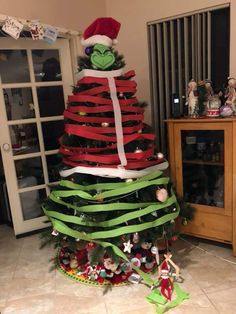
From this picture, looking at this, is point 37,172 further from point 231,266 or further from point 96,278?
point 231,266

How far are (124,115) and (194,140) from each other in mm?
684

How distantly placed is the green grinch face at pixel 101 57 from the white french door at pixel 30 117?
821mm

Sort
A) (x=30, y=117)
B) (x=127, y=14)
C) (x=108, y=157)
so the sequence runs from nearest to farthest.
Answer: (x=108, y=157) → (x=30, y=117) → (x=127, y=14)

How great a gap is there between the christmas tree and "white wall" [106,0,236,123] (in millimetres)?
775

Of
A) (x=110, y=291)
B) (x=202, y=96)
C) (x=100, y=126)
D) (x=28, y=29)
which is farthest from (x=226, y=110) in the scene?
(x=28, y=29)

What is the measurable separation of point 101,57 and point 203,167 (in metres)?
1.17

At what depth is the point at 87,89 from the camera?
1.99m

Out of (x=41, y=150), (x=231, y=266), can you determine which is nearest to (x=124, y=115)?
(x=41, y=150)

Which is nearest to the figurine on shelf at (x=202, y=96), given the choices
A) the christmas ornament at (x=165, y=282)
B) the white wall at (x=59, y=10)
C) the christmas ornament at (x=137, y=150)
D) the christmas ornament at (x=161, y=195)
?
the christmas ornament at (x=137, y=150)

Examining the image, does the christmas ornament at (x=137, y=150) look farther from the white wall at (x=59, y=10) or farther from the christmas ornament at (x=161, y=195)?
the white wall at (x=59, y=10)

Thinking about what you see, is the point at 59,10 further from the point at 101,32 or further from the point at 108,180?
the point at 108,180

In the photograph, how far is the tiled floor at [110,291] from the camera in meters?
1.75

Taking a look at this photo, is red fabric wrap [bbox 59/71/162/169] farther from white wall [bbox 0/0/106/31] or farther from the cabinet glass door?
white wall [bbox 0/0/106/31]

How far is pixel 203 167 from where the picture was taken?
7.79ft
